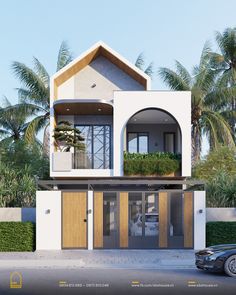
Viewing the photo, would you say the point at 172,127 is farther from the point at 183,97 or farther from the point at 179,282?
the point at 179,282

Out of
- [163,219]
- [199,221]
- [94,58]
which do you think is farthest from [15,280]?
[94,58]

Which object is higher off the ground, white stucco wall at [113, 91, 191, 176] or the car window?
white stucco wall at [113, 91, 191, 176]

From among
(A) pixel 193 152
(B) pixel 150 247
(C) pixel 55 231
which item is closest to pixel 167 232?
(B) pixel 150 247

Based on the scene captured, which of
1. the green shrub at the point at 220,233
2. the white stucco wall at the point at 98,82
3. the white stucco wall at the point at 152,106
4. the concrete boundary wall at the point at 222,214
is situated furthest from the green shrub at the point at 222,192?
the white stucco wall at the point at 98,82

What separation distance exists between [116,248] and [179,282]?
355 inches

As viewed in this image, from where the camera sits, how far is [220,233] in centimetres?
2275

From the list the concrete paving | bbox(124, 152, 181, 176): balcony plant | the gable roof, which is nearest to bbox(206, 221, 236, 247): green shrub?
the concrete paving

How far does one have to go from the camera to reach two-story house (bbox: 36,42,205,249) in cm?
2305

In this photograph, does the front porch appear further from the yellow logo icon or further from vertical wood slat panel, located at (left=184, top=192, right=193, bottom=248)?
the yellow logo icon

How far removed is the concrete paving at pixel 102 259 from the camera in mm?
18520

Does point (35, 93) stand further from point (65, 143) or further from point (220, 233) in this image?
point (220, 233)

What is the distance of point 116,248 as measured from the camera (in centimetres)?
2295

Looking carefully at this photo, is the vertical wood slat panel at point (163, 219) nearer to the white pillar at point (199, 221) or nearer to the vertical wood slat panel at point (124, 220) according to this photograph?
the white pillar at point (199, 221)

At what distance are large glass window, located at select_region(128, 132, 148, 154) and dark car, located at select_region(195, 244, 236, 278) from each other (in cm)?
1362
